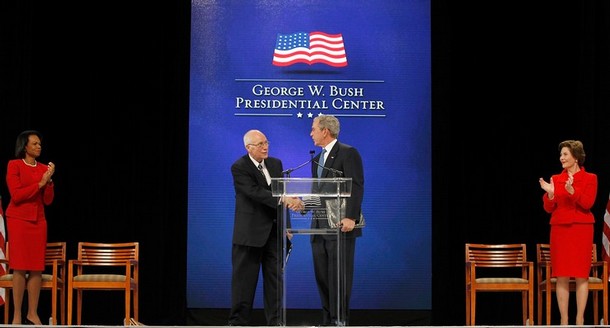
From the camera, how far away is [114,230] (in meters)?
7.97

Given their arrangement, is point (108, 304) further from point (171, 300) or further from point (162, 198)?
point (162, 198)

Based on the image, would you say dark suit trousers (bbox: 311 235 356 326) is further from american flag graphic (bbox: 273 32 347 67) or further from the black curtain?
american flag graphic (bbox: 273 32 347 67)

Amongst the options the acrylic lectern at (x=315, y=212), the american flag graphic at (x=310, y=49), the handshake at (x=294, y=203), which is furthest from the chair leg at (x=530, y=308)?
the american flag graphic at (x=310, y=49)

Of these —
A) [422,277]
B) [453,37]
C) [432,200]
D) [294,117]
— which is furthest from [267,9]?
[422,277]

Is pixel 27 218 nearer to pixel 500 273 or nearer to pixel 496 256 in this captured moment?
pixel 496 256

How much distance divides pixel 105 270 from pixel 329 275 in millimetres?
3225

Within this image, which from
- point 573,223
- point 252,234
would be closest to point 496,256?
point 573,223

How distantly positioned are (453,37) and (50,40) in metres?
3.81

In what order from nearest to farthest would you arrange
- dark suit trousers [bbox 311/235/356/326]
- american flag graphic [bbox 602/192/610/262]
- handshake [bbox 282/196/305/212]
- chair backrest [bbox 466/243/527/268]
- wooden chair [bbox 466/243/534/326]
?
1. handshake [bbox 282/196/305/212]
2. dark suit trousers [bbox 311/235/356/326]
3. wooden chair [bbox 466/243/534/326]
4. chair backrest [bbox 466/243/527/268]
5. american flag graphic [bbox 602/192/610/262]

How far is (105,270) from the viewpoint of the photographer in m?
8.21

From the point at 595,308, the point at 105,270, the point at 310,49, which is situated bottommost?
the point at 595,308

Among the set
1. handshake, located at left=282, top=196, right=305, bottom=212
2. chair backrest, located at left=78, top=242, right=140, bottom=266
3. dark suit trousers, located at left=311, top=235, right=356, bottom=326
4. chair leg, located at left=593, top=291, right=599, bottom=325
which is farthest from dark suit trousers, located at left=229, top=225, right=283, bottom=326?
chair leg, located at left=593, top=291, right=599, bottom=325

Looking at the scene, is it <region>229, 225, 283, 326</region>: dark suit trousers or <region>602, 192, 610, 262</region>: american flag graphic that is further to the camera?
<region>602, 192, 610, 262</region>: american flag graphic

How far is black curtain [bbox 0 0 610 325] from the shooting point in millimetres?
7973
